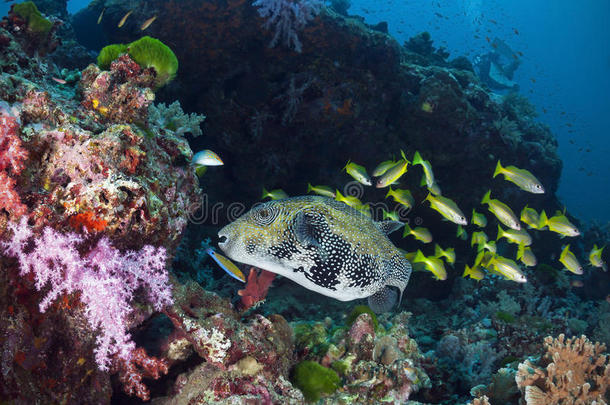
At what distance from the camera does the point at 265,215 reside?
3848 millimetres

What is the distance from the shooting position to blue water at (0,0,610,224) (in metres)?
92.3

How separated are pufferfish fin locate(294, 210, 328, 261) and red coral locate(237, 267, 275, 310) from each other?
1.34 m

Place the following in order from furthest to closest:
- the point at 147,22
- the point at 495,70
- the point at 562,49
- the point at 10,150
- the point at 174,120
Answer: the point at 562,49, the point at 495,70, the point at 147,22, the point at 174,120, the point at 10,150

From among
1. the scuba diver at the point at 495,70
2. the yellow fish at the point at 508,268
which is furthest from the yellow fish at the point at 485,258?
the scuba diver at the point at 495,70

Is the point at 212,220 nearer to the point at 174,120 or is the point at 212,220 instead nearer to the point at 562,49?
the point at 174,120

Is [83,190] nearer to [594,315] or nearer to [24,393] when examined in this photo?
[24,393]

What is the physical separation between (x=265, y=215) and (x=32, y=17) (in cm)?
389

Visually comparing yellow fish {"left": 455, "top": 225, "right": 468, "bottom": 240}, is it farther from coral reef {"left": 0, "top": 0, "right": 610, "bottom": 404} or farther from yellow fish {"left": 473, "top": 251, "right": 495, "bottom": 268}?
coral reef {"left": 0, "top": 0, "right": 610, "bottom": 404}

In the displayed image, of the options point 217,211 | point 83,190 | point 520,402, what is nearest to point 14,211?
point 83,190

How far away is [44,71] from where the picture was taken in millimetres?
3865

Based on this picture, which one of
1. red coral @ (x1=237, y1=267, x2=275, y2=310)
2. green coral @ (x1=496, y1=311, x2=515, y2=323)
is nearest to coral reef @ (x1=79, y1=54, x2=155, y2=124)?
red coral @ (x1=237, y1=267, x2=275, y2=310)

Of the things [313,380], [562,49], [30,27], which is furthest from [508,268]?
[562,49]

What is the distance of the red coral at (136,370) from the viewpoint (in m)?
2.60

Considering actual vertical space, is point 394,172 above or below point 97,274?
above
